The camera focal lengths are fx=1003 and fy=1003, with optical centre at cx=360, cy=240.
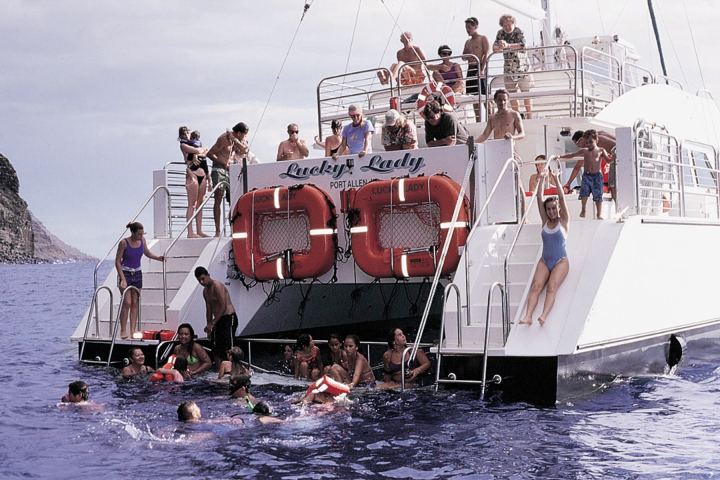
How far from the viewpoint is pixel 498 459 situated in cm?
869

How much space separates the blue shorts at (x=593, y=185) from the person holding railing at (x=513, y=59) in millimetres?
2731

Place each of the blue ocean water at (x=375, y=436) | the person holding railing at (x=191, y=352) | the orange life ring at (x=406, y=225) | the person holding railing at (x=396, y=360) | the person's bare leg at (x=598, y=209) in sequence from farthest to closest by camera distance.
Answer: the person holding railing at (x=191, y=352) → the orange life ring at (x=406, y=225) → the person's bare leg at (x=598, y=209) → the person holding railing at (x=396, y=360) → the blue ocean water at (x=375, y=436)

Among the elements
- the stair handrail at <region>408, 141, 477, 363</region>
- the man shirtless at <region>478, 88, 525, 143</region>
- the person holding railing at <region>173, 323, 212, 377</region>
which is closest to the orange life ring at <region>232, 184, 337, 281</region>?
the person holding railing at <region>173, 323, 212, 377</region>

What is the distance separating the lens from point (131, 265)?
46.6 feet

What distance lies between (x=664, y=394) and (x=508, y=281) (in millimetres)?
2376

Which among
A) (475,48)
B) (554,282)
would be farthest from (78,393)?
(475,48)

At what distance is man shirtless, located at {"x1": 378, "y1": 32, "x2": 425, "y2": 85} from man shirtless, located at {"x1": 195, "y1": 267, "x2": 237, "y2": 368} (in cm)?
564

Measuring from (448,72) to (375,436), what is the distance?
28.7 ft

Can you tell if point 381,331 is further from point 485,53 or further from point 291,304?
point 485,53

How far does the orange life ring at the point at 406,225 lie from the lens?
1252 cm

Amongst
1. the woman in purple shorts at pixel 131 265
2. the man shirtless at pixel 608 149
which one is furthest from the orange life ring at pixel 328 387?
the man shirtless at pixel 608 149

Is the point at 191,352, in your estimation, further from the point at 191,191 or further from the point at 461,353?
the point at 461,353

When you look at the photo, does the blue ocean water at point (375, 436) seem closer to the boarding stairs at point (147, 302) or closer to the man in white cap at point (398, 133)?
the boarding stairs at point (147, 302)

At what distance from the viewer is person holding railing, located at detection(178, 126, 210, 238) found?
1605 cm
